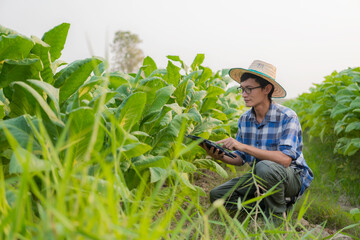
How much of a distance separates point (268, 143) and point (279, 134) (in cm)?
15

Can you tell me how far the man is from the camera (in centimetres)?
312

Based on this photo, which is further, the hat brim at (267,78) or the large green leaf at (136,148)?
the hat brim at (267,78)

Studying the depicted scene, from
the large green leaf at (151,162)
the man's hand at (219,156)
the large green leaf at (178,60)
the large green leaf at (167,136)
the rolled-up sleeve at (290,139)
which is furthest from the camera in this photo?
the large green leaf at (178,60)

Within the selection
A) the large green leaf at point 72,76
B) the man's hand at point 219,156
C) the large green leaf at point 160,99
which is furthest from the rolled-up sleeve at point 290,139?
the large green leaf at point 72,76

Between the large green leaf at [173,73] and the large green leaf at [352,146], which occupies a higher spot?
the large green leaf at [173,73]

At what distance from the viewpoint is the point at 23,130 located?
61.1 inches

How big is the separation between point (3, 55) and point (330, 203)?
3533 millimetres

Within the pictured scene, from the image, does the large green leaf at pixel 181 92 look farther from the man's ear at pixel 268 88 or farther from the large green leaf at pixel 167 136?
the man's ear at pixel 268 88

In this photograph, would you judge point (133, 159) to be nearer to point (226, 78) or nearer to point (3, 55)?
point (3, 55)

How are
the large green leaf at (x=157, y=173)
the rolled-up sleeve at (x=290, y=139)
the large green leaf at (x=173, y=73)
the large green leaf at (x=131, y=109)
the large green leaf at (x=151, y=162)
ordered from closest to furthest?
the large green leaf at (x=131, y=109), the large green leaf at (x=157, y=173), the large green leaf at (x=151, y=162), the rolled-up sleeve at (x=290, y=139), the large green leaf at (x=173, y=73)

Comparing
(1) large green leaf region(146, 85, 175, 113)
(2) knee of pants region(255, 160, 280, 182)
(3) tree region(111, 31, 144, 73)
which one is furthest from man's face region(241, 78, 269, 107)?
(3) tree region(111, 31, 144, 73)

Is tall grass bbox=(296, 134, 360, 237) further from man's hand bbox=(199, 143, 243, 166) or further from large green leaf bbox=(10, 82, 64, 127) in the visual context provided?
large green leaf bbox=(10, 82, 64, 127)

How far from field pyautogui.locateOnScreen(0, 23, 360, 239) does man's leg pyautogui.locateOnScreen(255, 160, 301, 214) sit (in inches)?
13.7

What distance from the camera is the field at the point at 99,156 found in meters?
0.81
